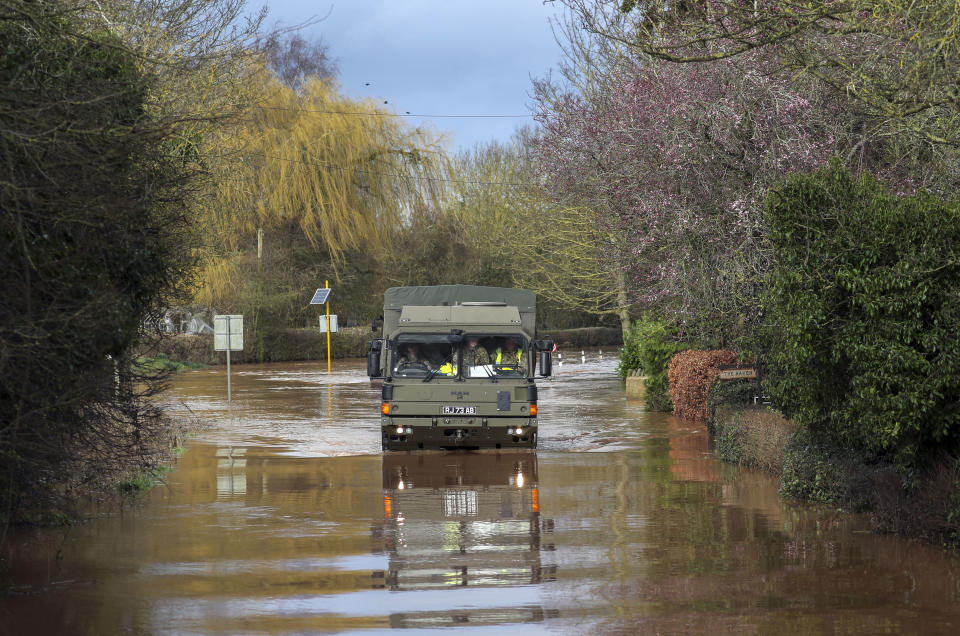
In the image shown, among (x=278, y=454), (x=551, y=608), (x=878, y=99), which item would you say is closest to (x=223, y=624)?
(x=551, y=608)

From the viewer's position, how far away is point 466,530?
1219cm

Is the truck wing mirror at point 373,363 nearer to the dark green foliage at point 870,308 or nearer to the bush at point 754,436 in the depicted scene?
the bush at point 754,436

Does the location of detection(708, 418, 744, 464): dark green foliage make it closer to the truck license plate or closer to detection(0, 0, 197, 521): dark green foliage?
the truck license plate

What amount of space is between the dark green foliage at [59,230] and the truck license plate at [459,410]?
342 inches

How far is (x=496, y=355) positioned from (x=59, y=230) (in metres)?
11.6

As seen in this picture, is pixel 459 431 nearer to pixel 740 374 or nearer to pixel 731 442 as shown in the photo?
pixel 731 442

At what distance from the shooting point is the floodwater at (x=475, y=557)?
27.9 feet

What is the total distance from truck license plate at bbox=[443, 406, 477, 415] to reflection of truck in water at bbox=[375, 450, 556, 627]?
772mm

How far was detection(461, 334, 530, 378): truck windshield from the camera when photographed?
63.8 feet

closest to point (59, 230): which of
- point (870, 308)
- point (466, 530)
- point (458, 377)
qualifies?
point (466, 530)

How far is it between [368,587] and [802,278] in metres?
5.53

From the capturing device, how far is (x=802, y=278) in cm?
1205

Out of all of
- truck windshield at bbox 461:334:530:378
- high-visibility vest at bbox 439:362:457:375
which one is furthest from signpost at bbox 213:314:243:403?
truck windshield at bbox 461:334:530:378

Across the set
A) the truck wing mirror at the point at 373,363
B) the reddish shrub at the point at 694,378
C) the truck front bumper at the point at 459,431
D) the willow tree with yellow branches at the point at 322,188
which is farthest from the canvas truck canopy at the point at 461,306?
the willow tree with yellow branches at the point at 322,188
